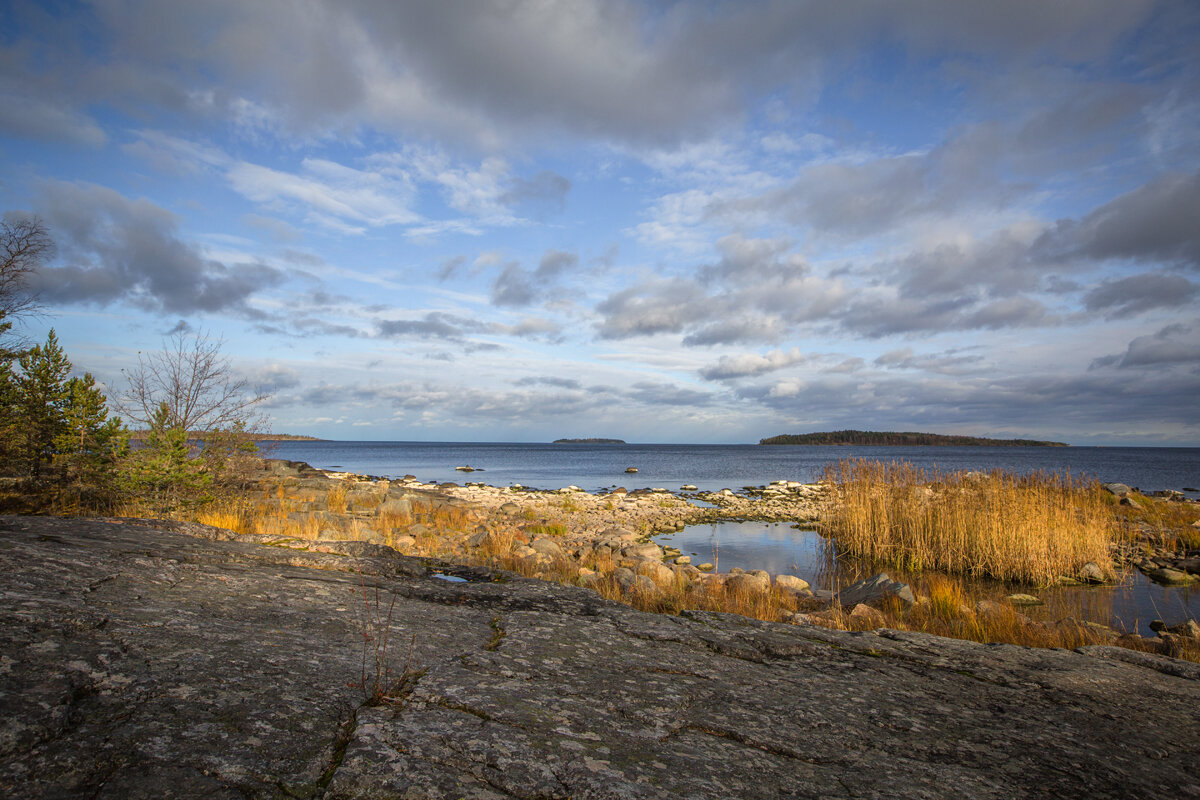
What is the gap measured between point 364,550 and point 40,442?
9.85 m

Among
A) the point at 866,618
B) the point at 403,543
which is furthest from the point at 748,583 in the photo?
the point at 403,543

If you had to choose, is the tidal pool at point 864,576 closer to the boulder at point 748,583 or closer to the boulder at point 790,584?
the boulder at point 790,584

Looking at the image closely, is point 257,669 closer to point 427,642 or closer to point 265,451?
point 427,642

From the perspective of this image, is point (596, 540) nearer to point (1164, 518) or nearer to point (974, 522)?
point (974, 522)

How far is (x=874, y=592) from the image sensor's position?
9.38 m

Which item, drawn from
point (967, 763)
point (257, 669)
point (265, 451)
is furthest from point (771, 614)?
point (265, 451)

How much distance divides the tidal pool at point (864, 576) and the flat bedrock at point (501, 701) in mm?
6817

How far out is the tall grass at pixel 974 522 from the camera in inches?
474

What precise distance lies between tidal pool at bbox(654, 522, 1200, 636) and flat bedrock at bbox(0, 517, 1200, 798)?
22.4 ft

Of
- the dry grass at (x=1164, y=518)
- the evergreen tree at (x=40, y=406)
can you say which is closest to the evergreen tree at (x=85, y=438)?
the evergreen tree at (x=40, y=406)

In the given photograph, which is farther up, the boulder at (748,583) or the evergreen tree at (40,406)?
the evergreen tree at (40,406)

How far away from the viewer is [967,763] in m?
2.20

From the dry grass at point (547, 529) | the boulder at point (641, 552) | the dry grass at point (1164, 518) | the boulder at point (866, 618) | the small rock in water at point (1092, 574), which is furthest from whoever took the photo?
the dry grass at point (1164, 518)

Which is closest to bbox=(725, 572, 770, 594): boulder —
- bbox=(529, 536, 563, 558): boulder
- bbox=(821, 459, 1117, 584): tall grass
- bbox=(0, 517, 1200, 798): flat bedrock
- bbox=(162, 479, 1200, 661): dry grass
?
bbox=(162, 479, 1200, 661): dry grass
